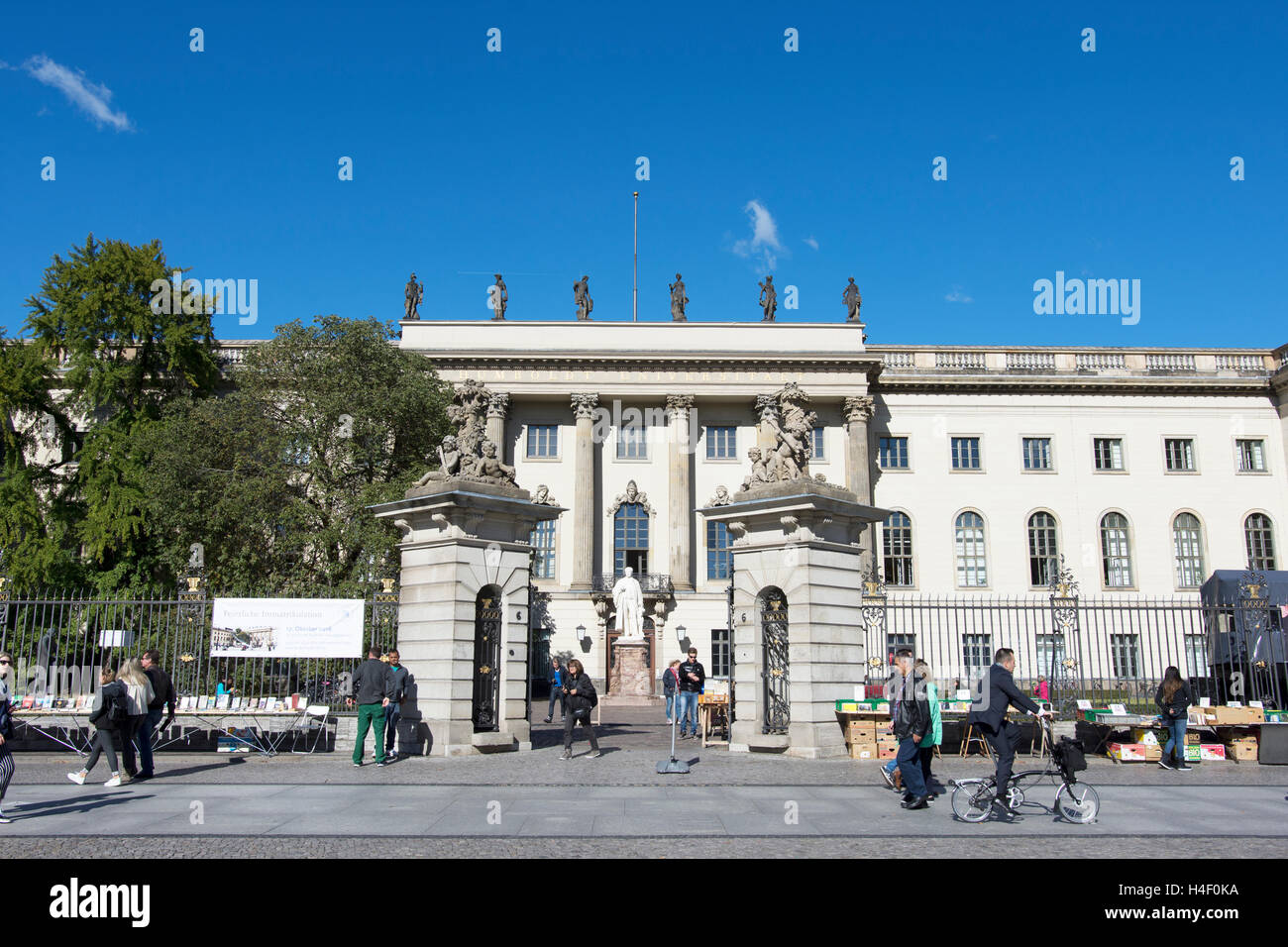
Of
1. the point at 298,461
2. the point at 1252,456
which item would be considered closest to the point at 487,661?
the point at 298,461

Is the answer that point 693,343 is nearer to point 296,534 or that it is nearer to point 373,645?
point 296,534

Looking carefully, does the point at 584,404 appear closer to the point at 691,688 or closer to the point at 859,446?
the point at 859,446

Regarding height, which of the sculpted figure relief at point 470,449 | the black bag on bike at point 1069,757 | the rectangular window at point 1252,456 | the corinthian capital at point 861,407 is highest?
the corinthian capital at point 861,407

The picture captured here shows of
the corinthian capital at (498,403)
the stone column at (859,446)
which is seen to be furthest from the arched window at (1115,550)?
the corinthian capital at (498,403)

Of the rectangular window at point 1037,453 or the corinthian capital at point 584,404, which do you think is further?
the rectangular window at point 1037,453

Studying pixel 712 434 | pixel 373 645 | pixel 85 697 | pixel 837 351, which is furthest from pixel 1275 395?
pixel 85 697

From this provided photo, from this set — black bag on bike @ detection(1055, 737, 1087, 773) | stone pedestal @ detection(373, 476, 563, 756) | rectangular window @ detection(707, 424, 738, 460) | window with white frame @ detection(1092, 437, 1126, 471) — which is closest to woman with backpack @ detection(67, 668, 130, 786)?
stone pedestal @ detection(373, 476, 563, 756)

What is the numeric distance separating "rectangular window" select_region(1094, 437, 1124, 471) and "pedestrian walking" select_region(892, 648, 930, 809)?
143ft

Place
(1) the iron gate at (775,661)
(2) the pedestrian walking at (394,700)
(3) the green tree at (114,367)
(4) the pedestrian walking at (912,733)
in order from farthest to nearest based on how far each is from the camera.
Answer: (3) the green tree at (114,367) < (1) the iron gate at (775,661) < (2) the pedestrian walking at (394,700) < (4) the pedestrian walking at (912,733)

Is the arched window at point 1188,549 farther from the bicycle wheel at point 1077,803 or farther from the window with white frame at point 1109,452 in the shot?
the bicycle wheel at point 1077,803

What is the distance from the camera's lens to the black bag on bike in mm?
9828

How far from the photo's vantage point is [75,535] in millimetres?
37625

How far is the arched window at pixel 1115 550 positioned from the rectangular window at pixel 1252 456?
7.11m

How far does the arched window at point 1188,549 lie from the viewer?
48469 millimetres
